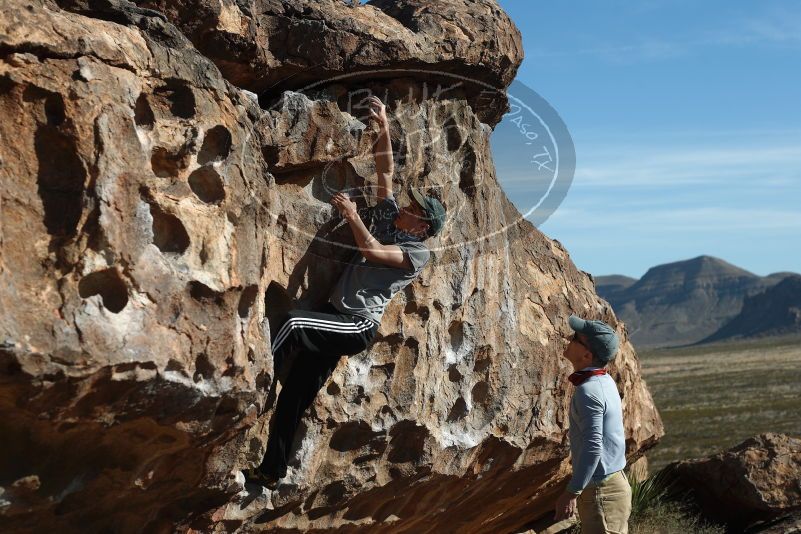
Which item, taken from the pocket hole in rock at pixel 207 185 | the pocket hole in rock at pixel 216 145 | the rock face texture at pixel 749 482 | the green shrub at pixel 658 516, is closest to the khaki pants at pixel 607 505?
the pocket hole in rock at pixel 207 185

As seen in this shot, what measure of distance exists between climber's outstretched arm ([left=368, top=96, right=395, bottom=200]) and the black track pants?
978 millimetres

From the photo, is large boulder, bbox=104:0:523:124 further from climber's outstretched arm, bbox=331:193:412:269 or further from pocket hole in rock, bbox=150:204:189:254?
pocket hole in rock, bbox=150:204:189:254

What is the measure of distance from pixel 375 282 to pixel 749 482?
647 centimetres

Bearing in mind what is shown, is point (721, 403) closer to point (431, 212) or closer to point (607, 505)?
point (607, 505)

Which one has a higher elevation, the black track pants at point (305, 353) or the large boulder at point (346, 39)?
the large boulder at point (346, 39)

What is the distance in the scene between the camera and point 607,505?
638cm

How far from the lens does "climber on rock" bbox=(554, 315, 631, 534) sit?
6199 millimetres

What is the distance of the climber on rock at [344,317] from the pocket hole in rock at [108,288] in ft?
5.18

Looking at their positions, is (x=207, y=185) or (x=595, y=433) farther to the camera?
(x=595, y=433)

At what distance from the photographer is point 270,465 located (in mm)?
6762

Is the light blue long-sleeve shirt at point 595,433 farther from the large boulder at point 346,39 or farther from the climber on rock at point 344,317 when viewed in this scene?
the large boulder at point 346,39

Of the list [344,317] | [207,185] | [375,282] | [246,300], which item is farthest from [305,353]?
[207,185]

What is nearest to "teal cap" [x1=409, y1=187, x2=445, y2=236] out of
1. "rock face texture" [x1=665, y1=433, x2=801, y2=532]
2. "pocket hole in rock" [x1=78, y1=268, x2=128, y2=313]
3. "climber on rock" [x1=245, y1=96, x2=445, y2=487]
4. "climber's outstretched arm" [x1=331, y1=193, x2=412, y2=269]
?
"climber on rock" [x1=245, y1=96, x2=445, y2=487]

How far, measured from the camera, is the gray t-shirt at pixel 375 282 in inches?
262
